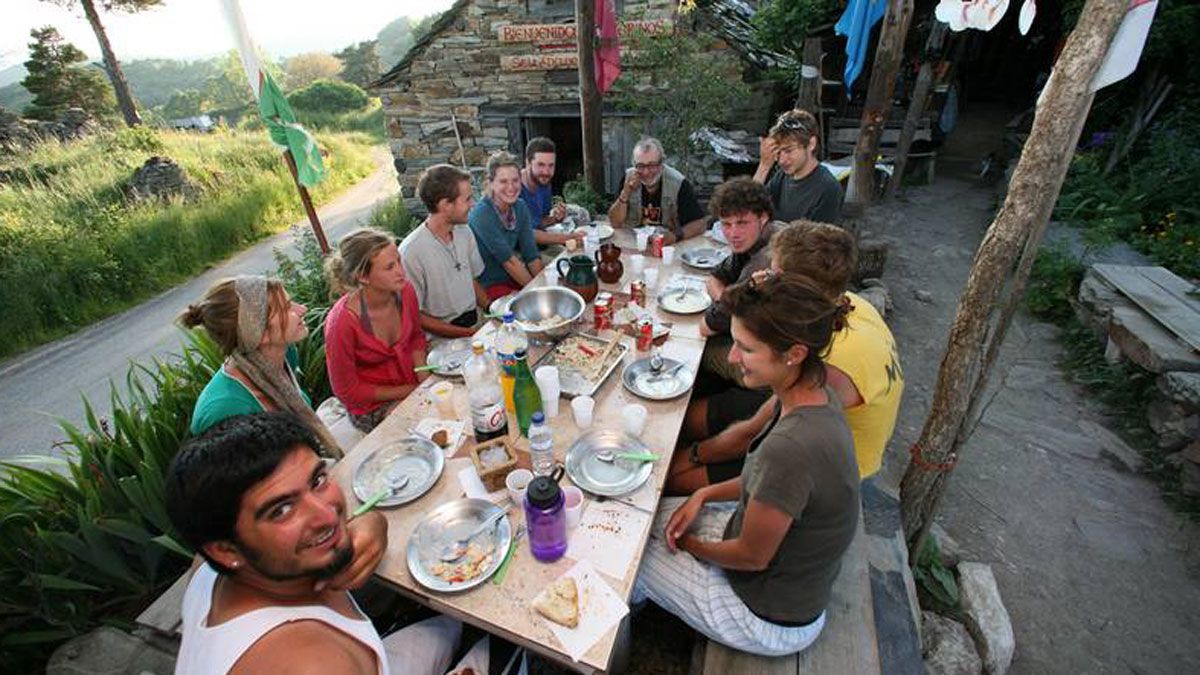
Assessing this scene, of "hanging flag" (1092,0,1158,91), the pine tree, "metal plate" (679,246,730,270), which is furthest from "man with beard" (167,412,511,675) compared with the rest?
the pine tree

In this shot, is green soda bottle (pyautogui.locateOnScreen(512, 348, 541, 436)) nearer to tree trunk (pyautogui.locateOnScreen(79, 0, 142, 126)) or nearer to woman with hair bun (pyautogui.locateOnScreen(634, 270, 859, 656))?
woman with hair bun (pyautogui.locateOnScreen(634, 270, 859, 656))

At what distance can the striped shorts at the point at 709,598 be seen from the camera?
6.17 feet

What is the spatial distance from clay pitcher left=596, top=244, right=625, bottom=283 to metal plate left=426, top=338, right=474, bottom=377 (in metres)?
1.10

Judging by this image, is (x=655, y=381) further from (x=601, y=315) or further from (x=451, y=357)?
(x=451, y=357)

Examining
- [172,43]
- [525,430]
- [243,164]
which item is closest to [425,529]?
[525,430]

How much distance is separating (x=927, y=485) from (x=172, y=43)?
9218 cm

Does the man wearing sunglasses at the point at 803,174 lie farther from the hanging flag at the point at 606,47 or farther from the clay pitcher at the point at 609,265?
the hanging flag at the point at 606,47

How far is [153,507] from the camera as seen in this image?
96.1 inches

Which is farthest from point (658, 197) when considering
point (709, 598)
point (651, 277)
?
point (709, 598)

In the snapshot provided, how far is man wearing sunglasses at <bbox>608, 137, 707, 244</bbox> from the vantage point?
4.57 metres

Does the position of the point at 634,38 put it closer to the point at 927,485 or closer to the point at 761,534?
the point at 927,485

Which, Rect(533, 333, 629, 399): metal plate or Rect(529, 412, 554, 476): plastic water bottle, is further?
Rect(533, 333, 629, 399): metal plate

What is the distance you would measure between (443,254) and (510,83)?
212 inches

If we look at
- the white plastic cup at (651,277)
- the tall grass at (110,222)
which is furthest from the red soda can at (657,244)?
the tall grass at (110,222)
